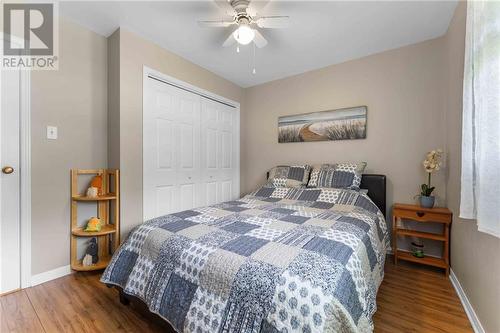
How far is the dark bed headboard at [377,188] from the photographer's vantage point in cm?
260

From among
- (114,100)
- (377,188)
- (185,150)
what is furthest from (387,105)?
(114,100)

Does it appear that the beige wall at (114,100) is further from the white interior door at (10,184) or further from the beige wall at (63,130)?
the white interior door at (10,184)

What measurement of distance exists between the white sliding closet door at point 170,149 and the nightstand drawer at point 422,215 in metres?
2.48

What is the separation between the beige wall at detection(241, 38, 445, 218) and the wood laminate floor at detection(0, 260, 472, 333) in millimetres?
1080

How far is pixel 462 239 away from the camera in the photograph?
1780 millimetres

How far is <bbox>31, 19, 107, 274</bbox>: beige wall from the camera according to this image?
6.50 ft

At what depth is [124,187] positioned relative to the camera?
228 cm

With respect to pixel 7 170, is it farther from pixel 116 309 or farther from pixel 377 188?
pixel 377 188

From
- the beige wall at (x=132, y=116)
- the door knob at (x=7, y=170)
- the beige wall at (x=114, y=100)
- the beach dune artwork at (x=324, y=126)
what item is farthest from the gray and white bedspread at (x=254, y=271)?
the beach dune artwork at (x=324, y=126)

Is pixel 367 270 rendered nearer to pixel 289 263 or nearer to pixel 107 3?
pixel 289 263

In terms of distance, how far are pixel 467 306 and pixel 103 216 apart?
3.24 m

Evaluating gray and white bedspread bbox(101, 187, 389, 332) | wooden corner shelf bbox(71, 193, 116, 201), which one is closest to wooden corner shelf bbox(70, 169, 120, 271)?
wooden corner shelf bbox(71, 193, 116, 201)

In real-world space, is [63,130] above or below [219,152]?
above

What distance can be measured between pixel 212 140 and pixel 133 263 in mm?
2184
